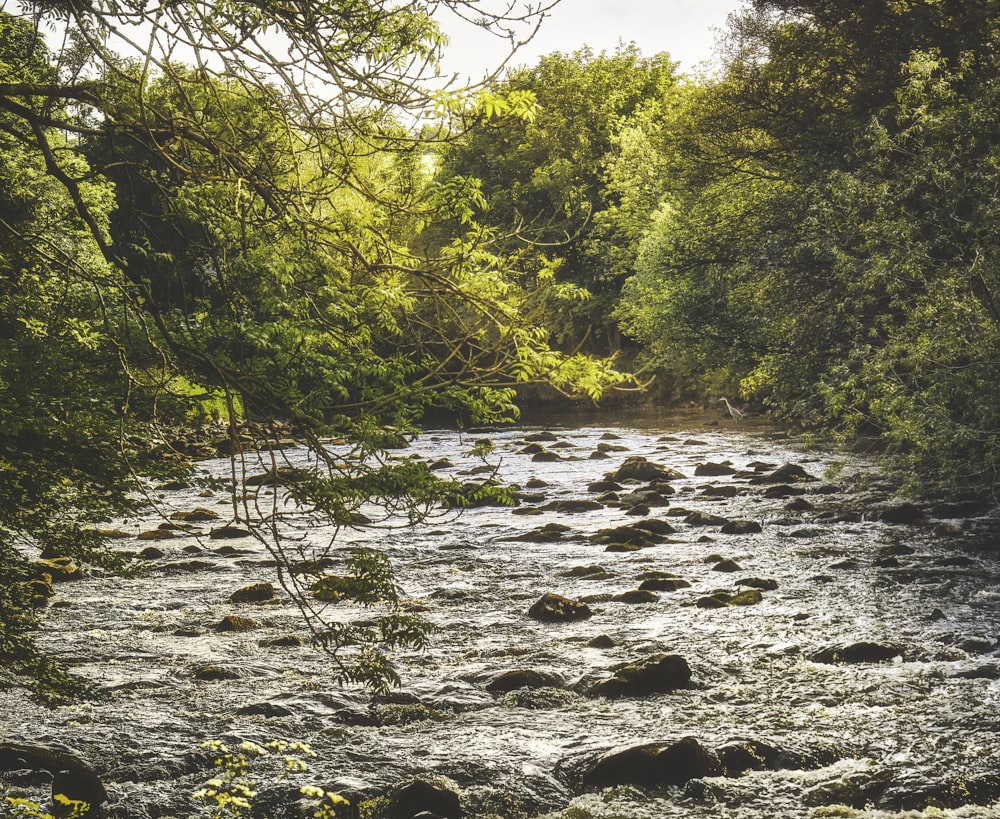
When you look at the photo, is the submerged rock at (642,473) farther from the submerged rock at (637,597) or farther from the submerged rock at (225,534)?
the submerged rock at (637,597)

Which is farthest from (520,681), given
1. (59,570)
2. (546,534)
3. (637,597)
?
(59,570)

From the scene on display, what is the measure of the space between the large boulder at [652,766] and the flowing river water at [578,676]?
69mm

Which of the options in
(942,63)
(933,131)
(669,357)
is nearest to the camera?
(933,131)

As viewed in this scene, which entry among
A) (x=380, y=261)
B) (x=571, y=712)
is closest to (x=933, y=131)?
(x=571, y=712)

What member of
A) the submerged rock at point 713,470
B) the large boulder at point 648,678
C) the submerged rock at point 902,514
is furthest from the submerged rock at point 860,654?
the submerged rock at point 713,470

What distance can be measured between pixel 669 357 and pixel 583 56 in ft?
83.8

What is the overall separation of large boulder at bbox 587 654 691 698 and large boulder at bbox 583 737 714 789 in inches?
61.7

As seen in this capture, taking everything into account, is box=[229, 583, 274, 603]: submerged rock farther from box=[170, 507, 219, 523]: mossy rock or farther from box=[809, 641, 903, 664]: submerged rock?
box=[809, 641, 903, 664]: submerged rock

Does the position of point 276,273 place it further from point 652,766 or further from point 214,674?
point 214,674

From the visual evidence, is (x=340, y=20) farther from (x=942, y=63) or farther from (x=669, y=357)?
(x=669, y=357)

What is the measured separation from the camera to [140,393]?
646 centimetres

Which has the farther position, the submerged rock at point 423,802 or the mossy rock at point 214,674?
the mossy rock at point 214,674

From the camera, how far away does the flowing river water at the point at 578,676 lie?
21.9ft

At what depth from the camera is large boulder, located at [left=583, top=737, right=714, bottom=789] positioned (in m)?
6.77
